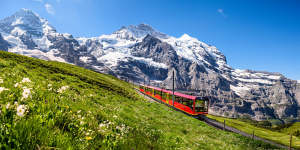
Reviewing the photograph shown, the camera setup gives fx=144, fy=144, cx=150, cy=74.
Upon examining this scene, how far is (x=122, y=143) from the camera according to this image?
3.60 meters

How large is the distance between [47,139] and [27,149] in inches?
10.6

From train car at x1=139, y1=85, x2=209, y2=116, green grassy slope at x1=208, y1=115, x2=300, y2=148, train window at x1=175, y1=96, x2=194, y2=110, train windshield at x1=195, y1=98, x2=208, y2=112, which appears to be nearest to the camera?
train car at x1=139, y1=85, x2=209, y2=116

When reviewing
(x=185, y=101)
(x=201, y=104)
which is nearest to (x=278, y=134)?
(x=201, y=104)

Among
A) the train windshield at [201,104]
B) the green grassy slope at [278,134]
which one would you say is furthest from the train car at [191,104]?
the green grassy slope at [278,134]

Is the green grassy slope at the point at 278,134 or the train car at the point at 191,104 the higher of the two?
the train car at the point at 191,104

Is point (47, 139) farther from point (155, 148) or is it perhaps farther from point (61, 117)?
point (155, 148)

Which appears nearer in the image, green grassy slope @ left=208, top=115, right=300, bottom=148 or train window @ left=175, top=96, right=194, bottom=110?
train window @ left=175, top=96, right=194, bottom=110

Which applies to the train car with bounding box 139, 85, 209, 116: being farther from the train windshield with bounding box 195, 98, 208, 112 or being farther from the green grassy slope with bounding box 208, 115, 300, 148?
the green grassy slope with bounding box 208, 115, 300, 148

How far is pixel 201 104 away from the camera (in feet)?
107

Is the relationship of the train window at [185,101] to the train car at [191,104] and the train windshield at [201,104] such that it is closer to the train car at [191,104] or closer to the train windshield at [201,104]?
the train car at [191,104]

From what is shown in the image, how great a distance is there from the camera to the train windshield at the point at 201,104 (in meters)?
31.6

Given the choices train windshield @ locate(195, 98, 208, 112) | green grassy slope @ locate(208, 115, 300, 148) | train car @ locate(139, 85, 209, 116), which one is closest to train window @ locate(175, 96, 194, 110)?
train car @ locate(139, 85, 209, 116)

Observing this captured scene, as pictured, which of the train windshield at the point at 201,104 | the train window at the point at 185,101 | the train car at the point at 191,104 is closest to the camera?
the train car at the point at 191,104

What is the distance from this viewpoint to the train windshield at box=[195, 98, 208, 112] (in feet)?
104
